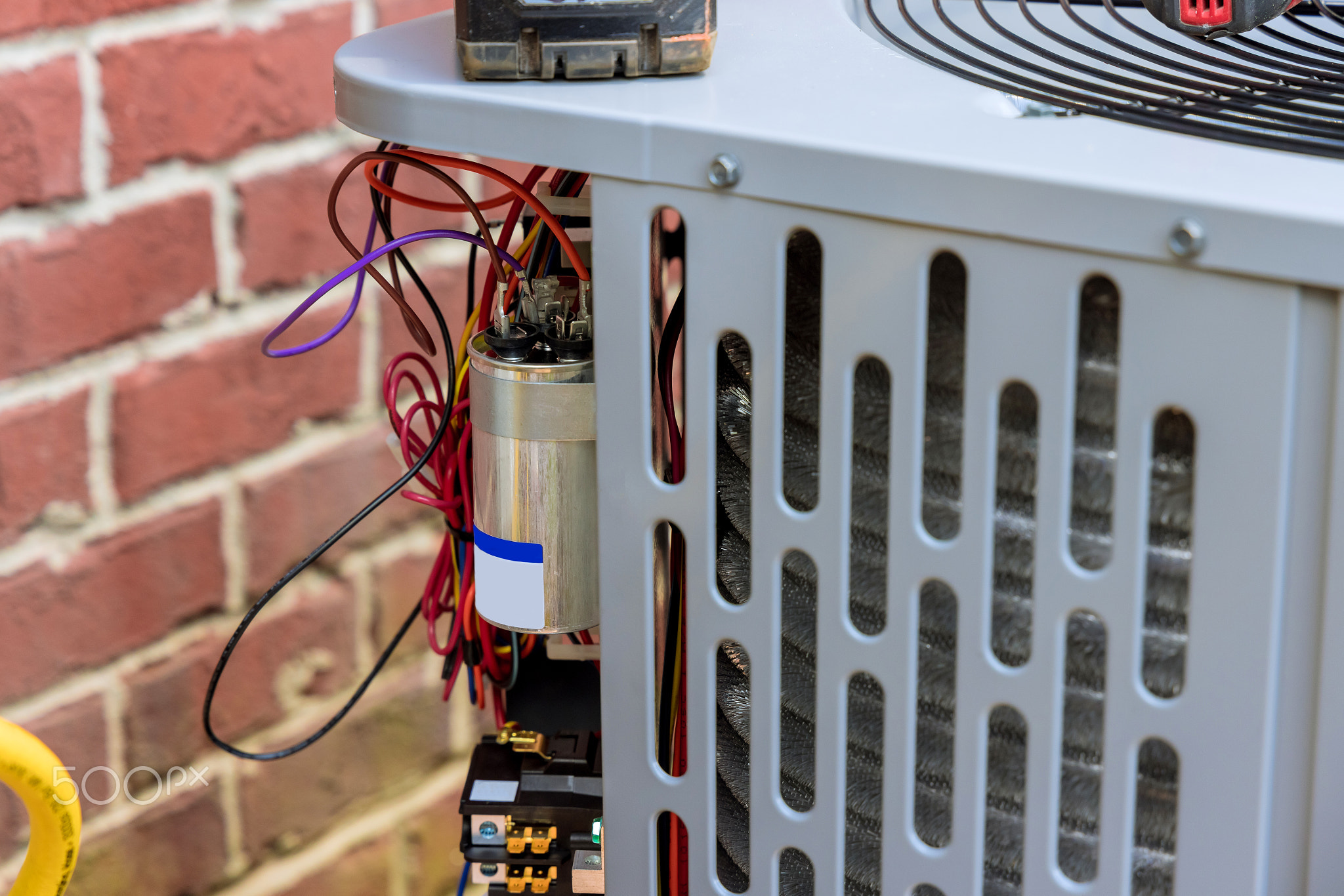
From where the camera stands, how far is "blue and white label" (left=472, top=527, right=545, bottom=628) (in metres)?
0.56

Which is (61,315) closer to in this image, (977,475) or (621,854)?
(621,854)

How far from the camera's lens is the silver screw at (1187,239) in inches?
15.2

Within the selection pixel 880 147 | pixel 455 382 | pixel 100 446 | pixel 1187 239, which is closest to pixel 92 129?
pixel 100 446

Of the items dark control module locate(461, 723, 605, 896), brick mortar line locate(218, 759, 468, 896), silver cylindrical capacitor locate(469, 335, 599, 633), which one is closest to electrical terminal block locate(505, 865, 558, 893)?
dark control module locate(461, 723, 605, 896)

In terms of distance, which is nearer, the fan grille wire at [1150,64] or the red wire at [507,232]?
the fan grille wire at [1150,64]

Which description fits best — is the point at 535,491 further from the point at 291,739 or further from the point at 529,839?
the point at 291,739

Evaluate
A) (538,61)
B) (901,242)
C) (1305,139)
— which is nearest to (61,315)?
(538,61)

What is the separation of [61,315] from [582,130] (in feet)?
1.36

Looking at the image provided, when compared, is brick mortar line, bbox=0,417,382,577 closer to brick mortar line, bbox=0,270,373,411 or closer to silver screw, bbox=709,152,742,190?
brick mortar line, bbox=0,270,373,411

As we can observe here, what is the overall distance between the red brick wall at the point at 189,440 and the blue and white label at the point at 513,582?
0.34 meters

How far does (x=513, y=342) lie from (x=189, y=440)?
15.0 inches

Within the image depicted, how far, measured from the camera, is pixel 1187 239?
389 mm

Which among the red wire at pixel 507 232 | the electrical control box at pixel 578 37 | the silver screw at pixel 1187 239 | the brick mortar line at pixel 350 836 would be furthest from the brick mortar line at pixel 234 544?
the silver screw at pixel 1187 239

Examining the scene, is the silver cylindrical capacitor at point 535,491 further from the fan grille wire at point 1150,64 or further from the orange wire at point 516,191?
the fan grille wire at point 1150,64
